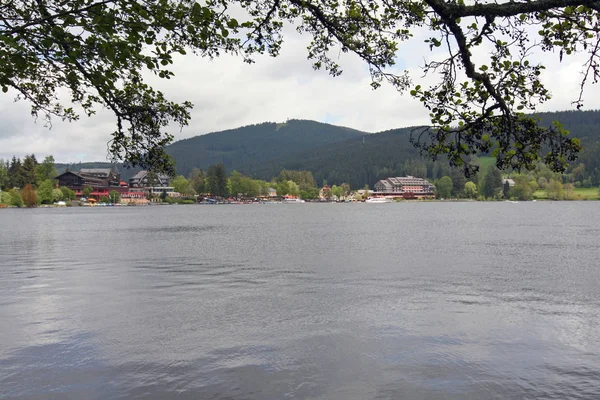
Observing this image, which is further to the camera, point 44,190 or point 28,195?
point 44,190

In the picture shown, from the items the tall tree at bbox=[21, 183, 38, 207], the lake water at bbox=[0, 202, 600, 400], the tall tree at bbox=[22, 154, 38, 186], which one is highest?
the tall tree at bbox=[22, 154, 38, 186]

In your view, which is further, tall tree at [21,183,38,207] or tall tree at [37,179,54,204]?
tall tree at [37,179,54,204]

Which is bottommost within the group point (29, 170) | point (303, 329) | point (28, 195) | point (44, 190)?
point (303, 329)

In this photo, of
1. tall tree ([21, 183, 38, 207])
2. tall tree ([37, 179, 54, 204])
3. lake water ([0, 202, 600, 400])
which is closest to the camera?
lake water ([0, 202, 600, 400])

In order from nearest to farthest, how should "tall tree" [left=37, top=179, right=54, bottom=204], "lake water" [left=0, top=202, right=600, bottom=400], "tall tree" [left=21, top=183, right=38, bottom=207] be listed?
1. "lake water" [left=0, top=202, right=600, bottom=400]
2. "tall tree" [left=21, top=183, right=38, bottom=207]
3. "tall tree" [left=37, top=179, right=54, bottom=204]

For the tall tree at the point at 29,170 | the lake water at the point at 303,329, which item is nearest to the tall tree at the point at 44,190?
the tall tree at the point at 29,170

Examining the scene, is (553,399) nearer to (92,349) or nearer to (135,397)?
(135,397)

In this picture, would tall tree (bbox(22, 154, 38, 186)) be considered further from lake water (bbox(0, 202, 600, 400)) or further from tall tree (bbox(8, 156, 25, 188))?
lake water (bbox(0, 202, 600, 400))

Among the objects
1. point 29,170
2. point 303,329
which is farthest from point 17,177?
point 303,329

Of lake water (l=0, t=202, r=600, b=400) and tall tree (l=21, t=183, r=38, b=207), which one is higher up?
tall tree (l=21, t=183, r=38, b=207)

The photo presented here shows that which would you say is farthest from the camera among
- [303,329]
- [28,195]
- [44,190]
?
[44,190]

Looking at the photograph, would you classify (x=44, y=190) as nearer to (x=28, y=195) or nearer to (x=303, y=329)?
(x=28, y=195)

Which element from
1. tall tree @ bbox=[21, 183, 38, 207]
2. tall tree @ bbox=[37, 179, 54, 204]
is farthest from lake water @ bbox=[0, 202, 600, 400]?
tall tree @ bbox=[37, 179, 54, 204]

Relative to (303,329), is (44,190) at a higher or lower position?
higher
